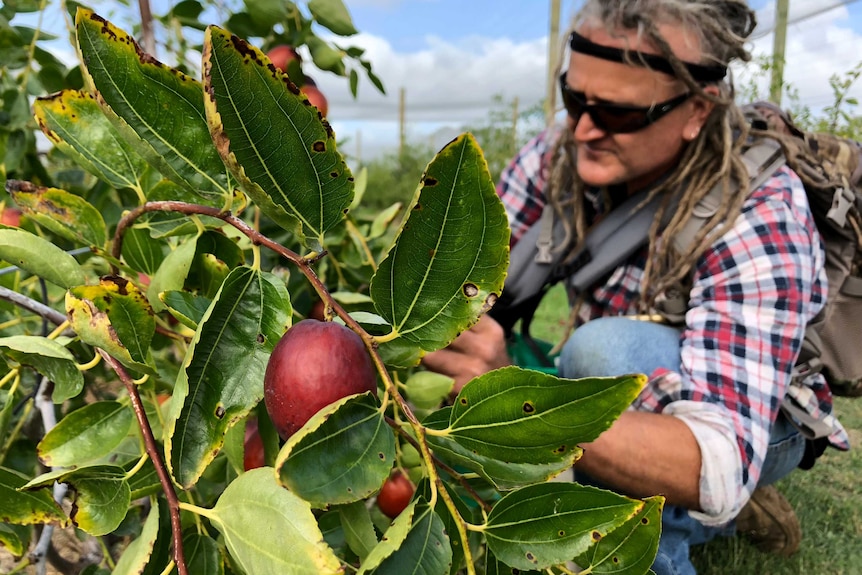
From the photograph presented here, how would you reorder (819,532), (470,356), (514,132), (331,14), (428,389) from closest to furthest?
(428,389) → (331,14) → (470,356) → (819,532) → (514,132)

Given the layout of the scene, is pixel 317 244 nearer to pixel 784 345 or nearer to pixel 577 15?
pixel 784 345

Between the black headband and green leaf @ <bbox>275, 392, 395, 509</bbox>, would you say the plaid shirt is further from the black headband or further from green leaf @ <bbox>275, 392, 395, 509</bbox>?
green leaf @ <bbox>275, 392, 395, 509</bbox>

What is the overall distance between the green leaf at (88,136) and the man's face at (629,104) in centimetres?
108

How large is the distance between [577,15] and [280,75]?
139 cm

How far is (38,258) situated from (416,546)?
0.36 meters

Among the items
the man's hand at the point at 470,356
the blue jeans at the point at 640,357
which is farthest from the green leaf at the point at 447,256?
the blue jeans at the point at 640,357

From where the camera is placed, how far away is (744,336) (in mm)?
1231

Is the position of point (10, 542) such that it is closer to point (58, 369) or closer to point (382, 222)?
point (58, 369)

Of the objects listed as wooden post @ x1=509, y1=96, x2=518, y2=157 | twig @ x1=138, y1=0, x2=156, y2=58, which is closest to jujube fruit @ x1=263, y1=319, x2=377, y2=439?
twig @ x1=138, y1=0, x2=156, y2=58

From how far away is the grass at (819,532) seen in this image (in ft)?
5.53

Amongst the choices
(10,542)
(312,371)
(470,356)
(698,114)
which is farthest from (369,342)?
(698,114)

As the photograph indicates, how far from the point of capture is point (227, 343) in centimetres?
42

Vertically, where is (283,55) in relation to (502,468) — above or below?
above

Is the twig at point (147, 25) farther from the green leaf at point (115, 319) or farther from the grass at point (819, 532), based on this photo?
the grass at point (819, 532)
